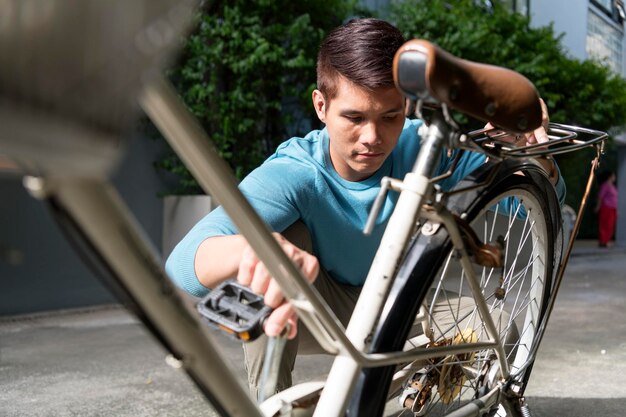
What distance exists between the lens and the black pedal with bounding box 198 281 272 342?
3.12ft

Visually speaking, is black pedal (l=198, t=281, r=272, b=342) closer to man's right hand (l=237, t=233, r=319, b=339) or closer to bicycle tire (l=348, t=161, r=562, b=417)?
man's right hand (l=237, t=233, r=319, b=339)

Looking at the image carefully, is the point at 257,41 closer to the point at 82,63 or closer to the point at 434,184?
the point at 434,184

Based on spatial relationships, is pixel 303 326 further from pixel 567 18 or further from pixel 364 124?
pixel 567 18

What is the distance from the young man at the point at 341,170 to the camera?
1.73 meters

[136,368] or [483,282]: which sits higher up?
[483,282]

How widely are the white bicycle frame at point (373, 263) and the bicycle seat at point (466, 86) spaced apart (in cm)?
7

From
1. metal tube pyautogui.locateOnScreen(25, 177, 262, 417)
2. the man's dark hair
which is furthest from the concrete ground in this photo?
metal tube pyautogui.locateOnScreen(25, 177, 262, 417)

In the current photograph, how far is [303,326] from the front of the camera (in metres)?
1.67

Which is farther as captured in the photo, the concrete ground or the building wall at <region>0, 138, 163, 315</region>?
the building wall at <region>0, 138, 163, 315</region>

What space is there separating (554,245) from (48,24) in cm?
158

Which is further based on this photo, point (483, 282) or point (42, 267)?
point (42, 267)

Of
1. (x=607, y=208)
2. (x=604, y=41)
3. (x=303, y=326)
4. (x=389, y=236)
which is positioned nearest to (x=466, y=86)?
(x=389, y=236)

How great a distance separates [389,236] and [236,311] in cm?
30

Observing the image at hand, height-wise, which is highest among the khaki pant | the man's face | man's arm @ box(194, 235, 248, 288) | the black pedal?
the man's face
